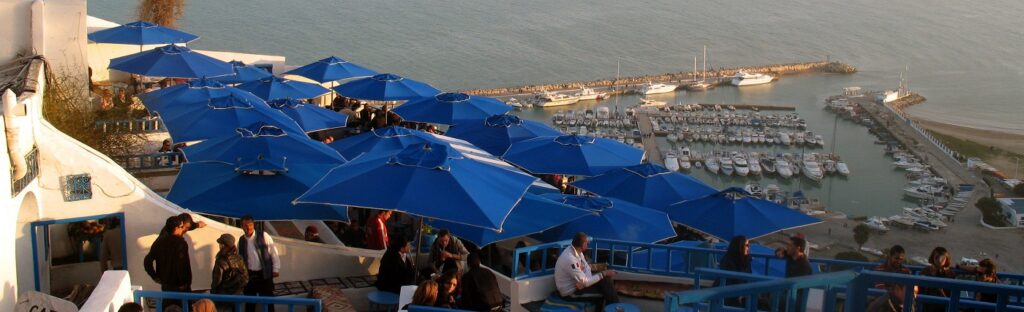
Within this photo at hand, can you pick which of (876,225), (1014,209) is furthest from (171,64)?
(1014,209)

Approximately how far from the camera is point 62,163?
19.1 feet

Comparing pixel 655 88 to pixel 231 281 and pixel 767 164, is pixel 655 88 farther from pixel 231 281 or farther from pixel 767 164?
pixel 231 281

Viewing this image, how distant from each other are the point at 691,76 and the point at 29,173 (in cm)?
6003

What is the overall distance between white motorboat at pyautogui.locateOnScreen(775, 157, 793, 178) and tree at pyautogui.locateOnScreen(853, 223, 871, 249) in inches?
498

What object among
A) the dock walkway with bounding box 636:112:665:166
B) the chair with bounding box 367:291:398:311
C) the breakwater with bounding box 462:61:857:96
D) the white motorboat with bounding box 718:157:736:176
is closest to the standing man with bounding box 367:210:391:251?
the chair with bounding box 367:291:398:311

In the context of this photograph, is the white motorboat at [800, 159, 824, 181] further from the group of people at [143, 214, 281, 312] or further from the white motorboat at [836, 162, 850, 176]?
the group of people at [143, 214, 281, 312]

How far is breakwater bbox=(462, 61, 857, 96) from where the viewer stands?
57.0 metres

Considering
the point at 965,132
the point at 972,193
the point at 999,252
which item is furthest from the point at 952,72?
the point at 999,252

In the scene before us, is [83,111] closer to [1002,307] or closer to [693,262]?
[693,262]

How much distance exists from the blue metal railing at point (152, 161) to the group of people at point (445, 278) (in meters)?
3.51

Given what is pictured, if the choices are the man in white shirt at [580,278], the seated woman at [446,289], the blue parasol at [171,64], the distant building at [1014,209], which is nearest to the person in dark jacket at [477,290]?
the seated woman at [446,289]

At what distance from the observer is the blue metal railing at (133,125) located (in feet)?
31.1

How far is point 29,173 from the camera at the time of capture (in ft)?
18.0

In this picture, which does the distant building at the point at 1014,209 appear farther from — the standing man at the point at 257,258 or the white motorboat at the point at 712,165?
the standing man at the point at 257,258
